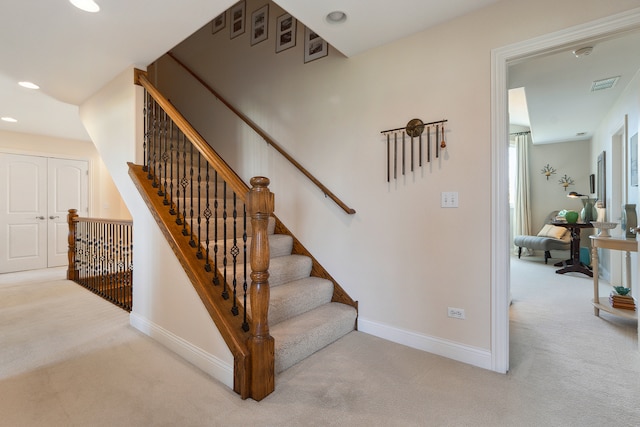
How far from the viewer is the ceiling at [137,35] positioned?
1910 mm

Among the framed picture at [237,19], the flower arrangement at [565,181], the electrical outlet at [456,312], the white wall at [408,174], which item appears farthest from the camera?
the flower arrangement at [565,181]

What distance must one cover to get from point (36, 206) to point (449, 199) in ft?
21.2

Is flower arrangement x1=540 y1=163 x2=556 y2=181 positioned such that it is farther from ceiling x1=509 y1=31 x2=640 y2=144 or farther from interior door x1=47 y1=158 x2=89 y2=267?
interior door x1=47 y1=158 x2=89 y2=267

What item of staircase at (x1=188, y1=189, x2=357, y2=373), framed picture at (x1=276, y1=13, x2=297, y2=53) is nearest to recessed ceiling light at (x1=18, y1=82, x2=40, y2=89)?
staircase at (x1=188, y1=189, x2=357, y2=373)

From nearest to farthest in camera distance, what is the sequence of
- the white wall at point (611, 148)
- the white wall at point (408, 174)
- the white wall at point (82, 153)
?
1. the white wall at point (408, 174)
2. the white wall at point (611, 148)
3. the white wall at point (82, 153)

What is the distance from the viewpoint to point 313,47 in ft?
9.37

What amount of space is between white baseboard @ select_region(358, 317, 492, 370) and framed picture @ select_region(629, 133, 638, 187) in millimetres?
2732

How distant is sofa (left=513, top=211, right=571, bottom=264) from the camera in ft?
17.8

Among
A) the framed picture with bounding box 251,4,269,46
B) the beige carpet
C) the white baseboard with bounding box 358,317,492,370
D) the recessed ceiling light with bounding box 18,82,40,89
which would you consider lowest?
the beige carpet

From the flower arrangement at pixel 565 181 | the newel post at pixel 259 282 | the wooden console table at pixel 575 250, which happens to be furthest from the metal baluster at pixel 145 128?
the flower arrangement at pixel 565 181

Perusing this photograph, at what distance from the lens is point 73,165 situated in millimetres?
5617

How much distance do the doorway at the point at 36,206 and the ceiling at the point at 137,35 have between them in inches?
84.3

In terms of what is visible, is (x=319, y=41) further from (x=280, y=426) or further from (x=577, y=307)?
(x=577, y=307)

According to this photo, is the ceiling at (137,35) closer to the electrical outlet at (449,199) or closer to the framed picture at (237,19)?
the electrical outlet at (449,199)
